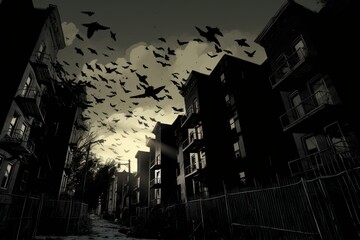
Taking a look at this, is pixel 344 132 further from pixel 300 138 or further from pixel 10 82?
pixel 10 82

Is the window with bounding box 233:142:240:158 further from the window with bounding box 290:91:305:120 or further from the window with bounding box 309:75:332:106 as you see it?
the window with bounding box 309:75:332:106

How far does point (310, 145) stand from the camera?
433 inches

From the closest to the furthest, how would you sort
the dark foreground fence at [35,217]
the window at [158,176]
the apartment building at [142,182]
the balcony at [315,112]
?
the dark foreground fence at [35,217] < the balcony at [315,112] < the window at [158,176] < the apartment building at [142,182]

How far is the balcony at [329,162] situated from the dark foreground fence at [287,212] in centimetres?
252

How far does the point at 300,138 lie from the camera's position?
37.8 feet

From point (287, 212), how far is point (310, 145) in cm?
676

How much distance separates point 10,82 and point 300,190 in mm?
17269

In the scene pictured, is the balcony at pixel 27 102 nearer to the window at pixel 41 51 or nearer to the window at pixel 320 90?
the window at pixel 41 51

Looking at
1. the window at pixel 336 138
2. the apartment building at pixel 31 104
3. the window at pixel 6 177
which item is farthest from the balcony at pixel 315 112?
the window at pixel 6 177

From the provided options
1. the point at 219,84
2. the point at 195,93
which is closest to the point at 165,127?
the point at 195,93

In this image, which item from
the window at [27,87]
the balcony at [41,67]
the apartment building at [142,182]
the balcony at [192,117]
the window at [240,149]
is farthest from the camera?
the apartment building at [142,182]

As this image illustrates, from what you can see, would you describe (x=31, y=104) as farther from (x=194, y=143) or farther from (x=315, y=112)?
(x=315, y=112)

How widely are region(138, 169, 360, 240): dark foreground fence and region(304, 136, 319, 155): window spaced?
555cm

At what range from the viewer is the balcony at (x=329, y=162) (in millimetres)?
8180
